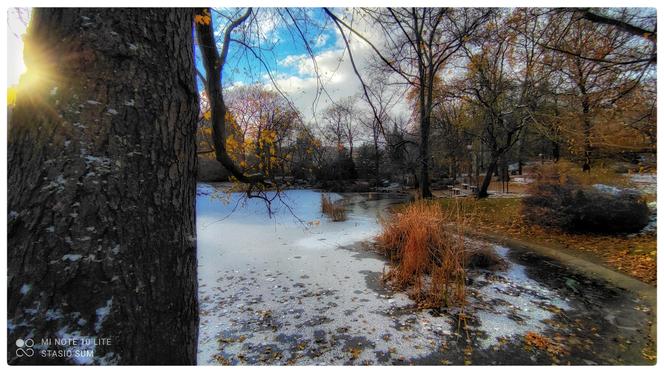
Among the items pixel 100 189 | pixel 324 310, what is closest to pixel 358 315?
pixel 324 310

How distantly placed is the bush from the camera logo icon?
25.0 ft

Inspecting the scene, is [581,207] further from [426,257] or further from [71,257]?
[71,257]

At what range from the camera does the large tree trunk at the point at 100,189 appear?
749 millimetres

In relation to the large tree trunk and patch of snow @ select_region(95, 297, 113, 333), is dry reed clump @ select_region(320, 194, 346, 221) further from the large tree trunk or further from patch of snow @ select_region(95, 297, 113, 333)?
patch of snow @ select_region(95, 297, 113, 333)

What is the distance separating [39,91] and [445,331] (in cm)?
293

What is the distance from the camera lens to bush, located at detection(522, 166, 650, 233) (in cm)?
580

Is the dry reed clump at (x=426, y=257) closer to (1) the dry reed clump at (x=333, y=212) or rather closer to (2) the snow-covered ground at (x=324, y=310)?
(2) the snow-covered ground at (x=324, y=310)

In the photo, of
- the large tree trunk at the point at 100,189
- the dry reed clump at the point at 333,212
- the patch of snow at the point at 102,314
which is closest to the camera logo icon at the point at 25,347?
the large tree trunk at the point at 100,189

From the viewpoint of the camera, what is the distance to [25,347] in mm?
739

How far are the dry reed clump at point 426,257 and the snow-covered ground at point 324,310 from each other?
0.23 metres

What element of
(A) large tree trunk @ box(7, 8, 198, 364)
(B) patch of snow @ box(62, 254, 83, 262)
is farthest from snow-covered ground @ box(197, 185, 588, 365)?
(B) patch of snow @ box(62, 254, 83, 262)

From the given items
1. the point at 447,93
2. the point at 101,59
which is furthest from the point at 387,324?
the point at 447,93

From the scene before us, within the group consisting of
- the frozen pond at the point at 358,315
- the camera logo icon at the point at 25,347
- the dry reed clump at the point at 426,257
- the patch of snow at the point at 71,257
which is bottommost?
the frozen pond at the point at 358,315
